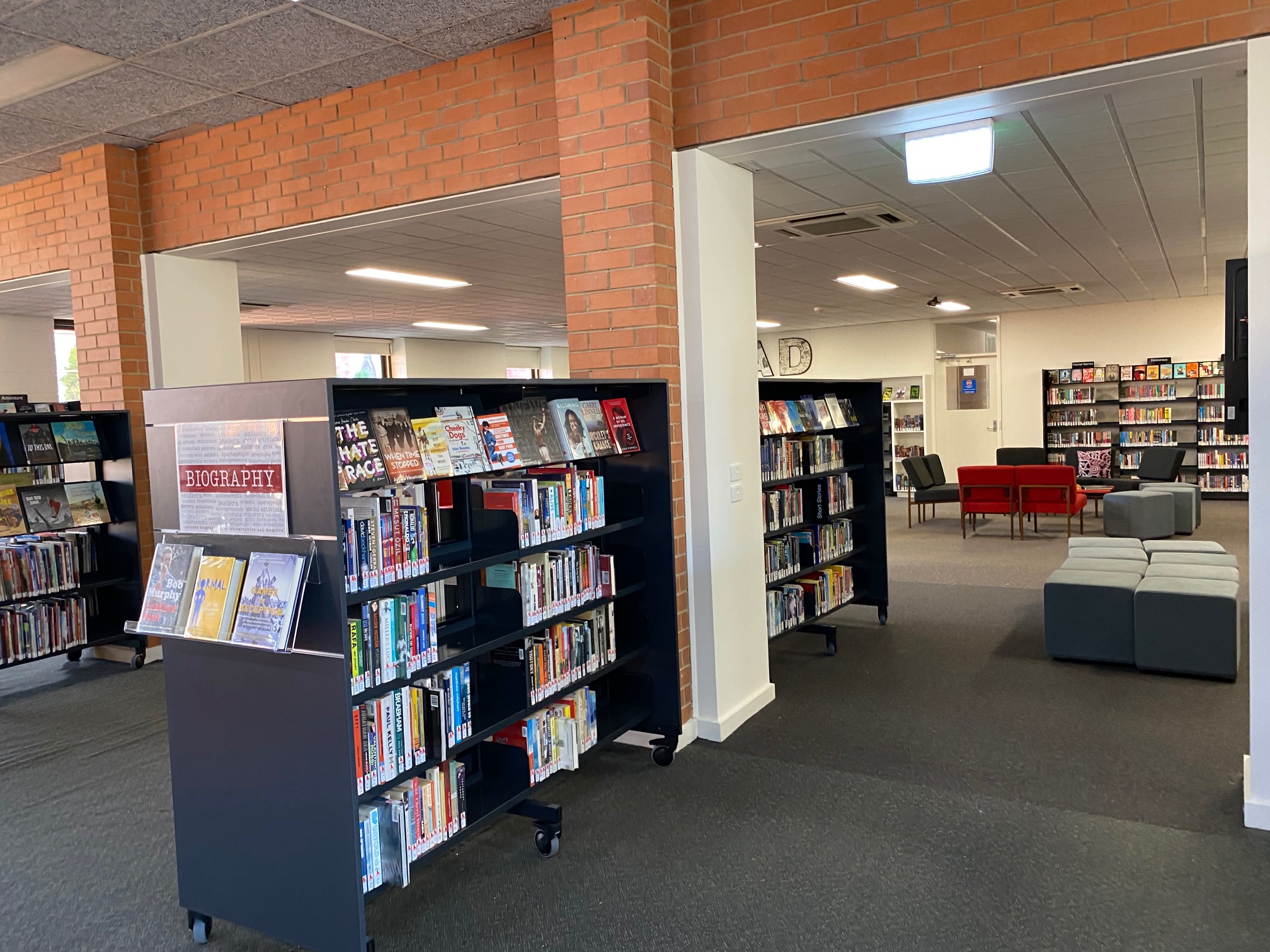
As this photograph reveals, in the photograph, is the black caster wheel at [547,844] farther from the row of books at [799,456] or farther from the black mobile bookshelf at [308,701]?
the row of books at [799,456]

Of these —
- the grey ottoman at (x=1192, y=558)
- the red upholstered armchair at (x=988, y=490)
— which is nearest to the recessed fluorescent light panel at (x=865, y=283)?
A: the red upholstered armchair at (x=988, y=490)

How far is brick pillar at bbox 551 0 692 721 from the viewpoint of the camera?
3838mm

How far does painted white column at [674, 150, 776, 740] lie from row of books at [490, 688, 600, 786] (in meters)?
0.73

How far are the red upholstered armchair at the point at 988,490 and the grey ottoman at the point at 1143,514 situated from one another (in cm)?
98

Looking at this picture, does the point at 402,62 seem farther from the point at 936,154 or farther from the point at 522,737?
the point at 522,737

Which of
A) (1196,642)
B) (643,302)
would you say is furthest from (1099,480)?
(643,302)

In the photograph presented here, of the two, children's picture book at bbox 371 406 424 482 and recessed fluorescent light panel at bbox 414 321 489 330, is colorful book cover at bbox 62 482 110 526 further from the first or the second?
recessed fluorescent light panel at bbox 414 321 489 330

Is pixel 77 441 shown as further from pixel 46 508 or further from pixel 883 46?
pixel 883 46

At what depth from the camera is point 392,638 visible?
2.63 metres

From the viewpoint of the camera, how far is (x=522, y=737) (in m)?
3.25

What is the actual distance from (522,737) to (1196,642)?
3715 mm

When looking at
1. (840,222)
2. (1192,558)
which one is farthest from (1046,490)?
(840,222)

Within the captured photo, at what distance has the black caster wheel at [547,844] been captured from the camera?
10.2 feet

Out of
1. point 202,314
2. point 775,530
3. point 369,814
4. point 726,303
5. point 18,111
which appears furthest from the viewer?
point 202,314
